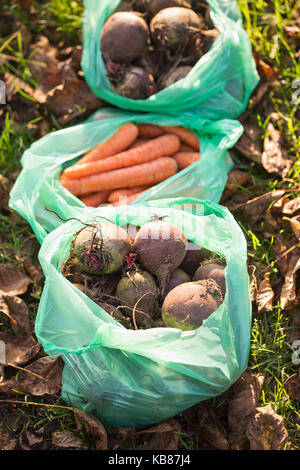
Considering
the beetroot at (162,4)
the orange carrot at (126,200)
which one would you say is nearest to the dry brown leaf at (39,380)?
the orange carrot at (126,200)

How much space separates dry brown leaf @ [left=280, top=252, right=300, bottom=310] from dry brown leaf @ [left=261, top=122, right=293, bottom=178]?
50 centimetres

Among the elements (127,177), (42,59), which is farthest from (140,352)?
(42,59)

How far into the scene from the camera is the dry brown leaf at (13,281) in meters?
2.18

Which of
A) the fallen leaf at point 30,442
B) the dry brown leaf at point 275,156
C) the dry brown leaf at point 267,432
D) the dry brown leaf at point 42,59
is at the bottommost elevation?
the fallen leaf at point 30,442

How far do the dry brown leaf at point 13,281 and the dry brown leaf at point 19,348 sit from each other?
21 centimetres

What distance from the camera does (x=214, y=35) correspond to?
96.3 inches

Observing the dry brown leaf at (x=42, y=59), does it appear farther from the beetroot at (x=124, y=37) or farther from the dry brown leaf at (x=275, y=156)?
the dry brown leaf at (x=275, y=156)

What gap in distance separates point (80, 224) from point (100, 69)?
98 cm

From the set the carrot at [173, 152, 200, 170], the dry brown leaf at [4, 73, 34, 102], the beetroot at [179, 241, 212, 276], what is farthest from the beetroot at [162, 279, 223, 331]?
the dry brown leaf at [4, 73, 34, 102]

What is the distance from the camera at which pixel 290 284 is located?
2039mm

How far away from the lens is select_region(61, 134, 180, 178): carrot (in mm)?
2365

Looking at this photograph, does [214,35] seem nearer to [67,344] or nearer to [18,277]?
[18,277]

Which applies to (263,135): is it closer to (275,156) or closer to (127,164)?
(275,156)

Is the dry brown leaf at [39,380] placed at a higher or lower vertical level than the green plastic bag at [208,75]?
lower
